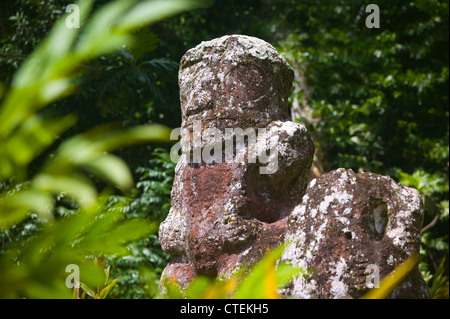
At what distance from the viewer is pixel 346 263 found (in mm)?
1991

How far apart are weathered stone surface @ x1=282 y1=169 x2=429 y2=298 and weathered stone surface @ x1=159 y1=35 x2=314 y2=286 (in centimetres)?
37

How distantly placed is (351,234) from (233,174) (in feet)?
2.56

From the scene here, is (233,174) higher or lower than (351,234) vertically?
higher

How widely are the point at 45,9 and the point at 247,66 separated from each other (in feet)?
13.8

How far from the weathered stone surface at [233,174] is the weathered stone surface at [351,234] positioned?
375mm

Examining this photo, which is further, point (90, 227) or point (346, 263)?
point (346, 263)

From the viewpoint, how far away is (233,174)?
8.64 ft

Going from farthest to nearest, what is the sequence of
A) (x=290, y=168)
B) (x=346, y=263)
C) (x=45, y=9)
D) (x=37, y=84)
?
(x=45, y=9)
(x=290, y=168)
(x=346, y=263)
(x=37, y=84)

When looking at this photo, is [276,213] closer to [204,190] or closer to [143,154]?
[204,190]

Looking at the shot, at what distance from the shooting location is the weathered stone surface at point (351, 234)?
1.99 meters

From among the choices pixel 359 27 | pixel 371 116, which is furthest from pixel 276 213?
pixel 359 27

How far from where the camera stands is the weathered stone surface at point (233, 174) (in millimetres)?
2533

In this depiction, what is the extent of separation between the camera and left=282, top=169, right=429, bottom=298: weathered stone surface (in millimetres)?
1988

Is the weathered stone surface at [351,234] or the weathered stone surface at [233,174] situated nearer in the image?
the weathered stone surface at [351,234]
